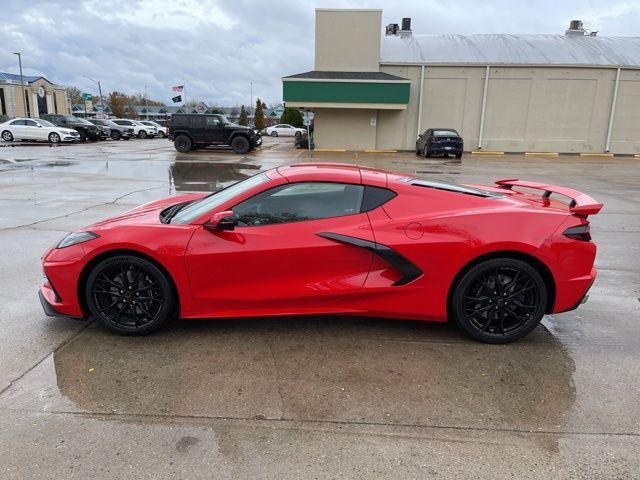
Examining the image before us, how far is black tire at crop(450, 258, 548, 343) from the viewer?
3715mm

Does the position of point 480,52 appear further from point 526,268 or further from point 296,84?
point 526,268

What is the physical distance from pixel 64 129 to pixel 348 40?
18768 millimetres

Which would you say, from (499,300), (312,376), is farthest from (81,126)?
(499,300)

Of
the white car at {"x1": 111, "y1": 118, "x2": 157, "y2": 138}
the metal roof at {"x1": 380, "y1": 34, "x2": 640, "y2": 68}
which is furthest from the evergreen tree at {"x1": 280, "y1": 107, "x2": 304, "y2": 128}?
the metal roof at {"x1": 380, "y1": 34, "x2": 640, "y2": 68}

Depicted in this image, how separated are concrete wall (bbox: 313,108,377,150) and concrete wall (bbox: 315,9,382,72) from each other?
8.23ft

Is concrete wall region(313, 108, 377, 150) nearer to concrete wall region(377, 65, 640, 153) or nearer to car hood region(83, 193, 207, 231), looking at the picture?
concrete wall region(377, 65, 640, 153)

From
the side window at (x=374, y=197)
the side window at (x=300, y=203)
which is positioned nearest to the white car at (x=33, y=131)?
the side window at (x=300, y=203)

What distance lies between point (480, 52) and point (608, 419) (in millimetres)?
30871

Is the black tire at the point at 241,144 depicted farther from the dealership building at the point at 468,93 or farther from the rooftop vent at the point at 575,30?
the rooftop vent at the point at 575,30

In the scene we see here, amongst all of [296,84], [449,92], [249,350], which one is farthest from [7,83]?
[249,350]

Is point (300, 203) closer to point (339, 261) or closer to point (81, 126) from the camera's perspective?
point (339, 261)

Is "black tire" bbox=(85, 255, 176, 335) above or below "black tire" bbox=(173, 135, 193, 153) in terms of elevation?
below

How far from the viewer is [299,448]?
104 inches

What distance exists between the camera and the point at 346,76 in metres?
28.2
